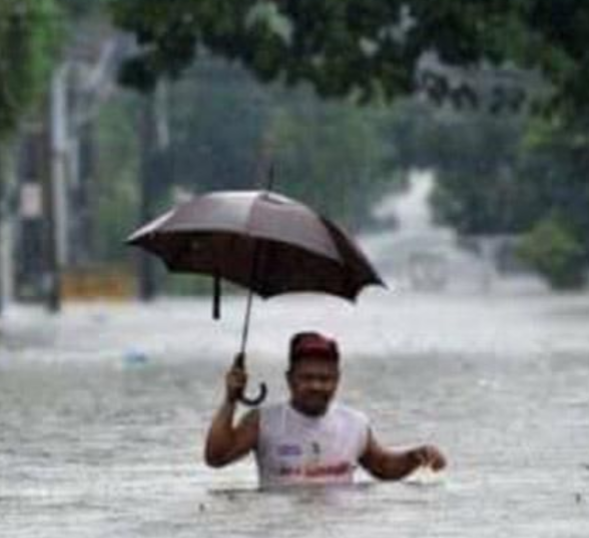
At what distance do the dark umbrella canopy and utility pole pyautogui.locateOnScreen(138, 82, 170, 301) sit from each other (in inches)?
2450

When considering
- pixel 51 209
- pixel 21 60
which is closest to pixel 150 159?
pixel 51 209

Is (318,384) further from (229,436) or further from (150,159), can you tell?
(150,159)

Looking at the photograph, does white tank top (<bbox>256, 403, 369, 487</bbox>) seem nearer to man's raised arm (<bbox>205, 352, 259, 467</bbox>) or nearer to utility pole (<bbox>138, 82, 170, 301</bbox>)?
man's raised arm (<bbox>205, 352, 259, 467</bbox>)

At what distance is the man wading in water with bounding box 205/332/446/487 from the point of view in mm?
14148

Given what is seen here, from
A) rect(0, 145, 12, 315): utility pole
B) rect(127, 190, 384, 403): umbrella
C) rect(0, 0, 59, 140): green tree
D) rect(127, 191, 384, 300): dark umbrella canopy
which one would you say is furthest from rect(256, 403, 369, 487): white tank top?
rect(0, 145, 12, 315): utility pole

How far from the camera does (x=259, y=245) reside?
49.3 ft

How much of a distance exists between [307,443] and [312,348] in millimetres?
509

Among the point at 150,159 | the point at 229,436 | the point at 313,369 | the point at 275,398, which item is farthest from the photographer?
the point at 150,159

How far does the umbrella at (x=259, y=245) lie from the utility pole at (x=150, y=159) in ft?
204

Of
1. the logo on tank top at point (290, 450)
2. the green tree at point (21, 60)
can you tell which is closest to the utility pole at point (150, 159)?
the green tree at point (21, 60)

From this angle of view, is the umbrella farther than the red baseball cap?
Yes

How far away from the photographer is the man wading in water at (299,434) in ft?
46.4

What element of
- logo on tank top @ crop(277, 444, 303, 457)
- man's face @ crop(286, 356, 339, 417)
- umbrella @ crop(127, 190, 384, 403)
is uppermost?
umbrella @ crop(127, 190, 384, 403)

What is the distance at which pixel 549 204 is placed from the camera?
92.5m
